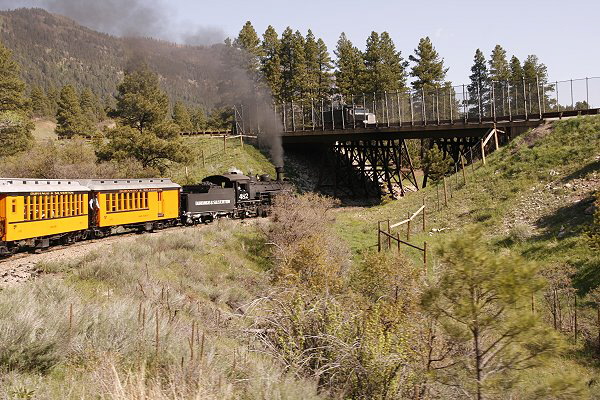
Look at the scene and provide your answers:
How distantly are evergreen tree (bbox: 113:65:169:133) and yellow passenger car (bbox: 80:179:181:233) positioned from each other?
15459mm

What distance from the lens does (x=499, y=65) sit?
195 ft

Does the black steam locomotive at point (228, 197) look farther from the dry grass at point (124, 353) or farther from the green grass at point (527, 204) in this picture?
the dry grass at point (124, 353)

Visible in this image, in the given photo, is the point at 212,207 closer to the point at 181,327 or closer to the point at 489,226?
the point at 489,226

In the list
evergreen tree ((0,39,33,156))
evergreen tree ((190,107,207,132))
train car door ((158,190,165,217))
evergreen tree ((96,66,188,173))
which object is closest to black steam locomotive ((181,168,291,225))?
train car door ((158,190,165,217))

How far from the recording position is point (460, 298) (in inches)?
240

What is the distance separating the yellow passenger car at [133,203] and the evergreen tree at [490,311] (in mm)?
16867

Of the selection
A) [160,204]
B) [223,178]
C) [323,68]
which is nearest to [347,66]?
[323,68]

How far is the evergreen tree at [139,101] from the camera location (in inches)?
1447

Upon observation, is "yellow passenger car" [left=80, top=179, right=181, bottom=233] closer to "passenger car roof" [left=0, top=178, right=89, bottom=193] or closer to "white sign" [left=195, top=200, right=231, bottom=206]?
"passenger car roof" [left=0, top=178, right=89, bottom=193]

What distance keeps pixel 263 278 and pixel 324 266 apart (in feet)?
12.1

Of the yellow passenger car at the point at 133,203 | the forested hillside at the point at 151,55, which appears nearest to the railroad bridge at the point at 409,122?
the forested hillside at the point at 151,55

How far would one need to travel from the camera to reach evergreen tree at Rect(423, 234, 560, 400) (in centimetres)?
574

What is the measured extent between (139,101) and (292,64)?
2769 cm

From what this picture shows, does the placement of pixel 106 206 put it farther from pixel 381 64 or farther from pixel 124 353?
pixel 381 64
